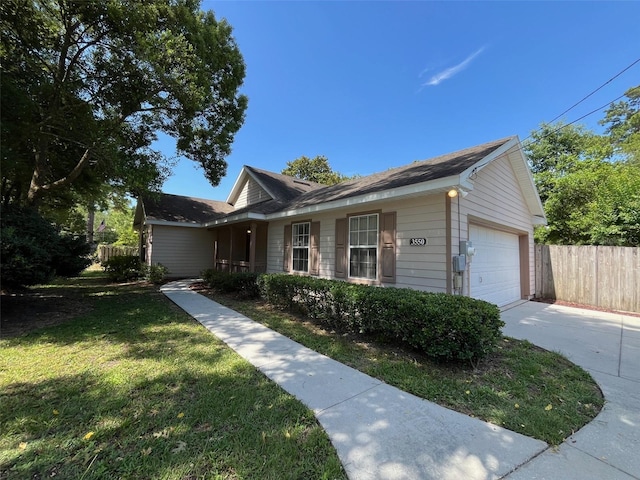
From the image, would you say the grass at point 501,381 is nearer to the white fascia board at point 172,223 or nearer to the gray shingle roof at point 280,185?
the gray shingle roof at point 280,185

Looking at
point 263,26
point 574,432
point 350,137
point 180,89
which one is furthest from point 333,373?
point 350,137

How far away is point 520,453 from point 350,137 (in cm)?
1894

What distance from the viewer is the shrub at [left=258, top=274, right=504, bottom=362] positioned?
12.5 ft

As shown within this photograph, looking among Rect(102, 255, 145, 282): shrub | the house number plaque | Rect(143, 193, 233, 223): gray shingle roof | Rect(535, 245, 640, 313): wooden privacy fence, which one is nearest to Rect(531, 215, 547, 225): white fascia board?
Rect(535, 245, 640, 313): wooden privacy fence

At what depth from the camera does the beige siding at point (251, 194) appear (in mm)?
13625

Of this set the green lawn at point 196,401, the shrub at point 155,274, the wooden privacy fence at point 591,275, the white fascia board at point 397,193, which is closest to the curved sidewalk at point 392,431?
the green lawn at point 196,401

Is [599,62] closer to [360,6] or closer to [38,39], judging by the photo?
[360,6]

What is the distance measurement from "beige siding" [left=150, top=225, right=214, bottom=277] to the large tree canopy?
493 centimetres

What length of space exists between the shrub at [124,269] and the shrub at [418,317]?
11.0 m

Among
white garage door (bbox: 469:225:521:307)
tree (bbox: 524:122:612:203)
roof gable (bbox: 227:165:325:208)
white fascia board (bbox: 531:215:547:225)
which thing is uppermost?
tree (bbox: 524:122:612:203)

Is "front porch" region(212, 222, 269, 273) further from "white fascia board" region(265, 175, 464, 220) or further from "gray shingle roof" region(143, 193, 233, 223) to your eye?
"white fascia board" region(265, 175, 464, 220)

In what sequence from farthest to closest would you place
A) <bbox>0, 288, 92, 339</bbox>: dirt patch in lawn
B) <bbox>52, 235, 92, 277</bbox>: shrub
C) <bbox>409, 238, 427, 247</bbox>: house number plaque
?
<bbox>52, 235, 92, 277</bbox>: shrub, <bbox>409, 238, 427, 247</bbox>: house number plaque, <bbox>0, 288, 92, 339</bbox>: dirt patch in lawn

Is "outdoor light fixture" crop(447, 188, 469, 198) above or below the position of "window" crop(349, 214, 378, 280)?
above

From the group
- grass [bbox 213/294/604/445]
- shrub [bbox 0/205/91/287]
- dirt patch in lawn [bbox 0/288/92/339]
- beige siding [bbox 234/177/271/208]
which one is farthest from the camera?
beige siding [bbox 234/177/271/208]
